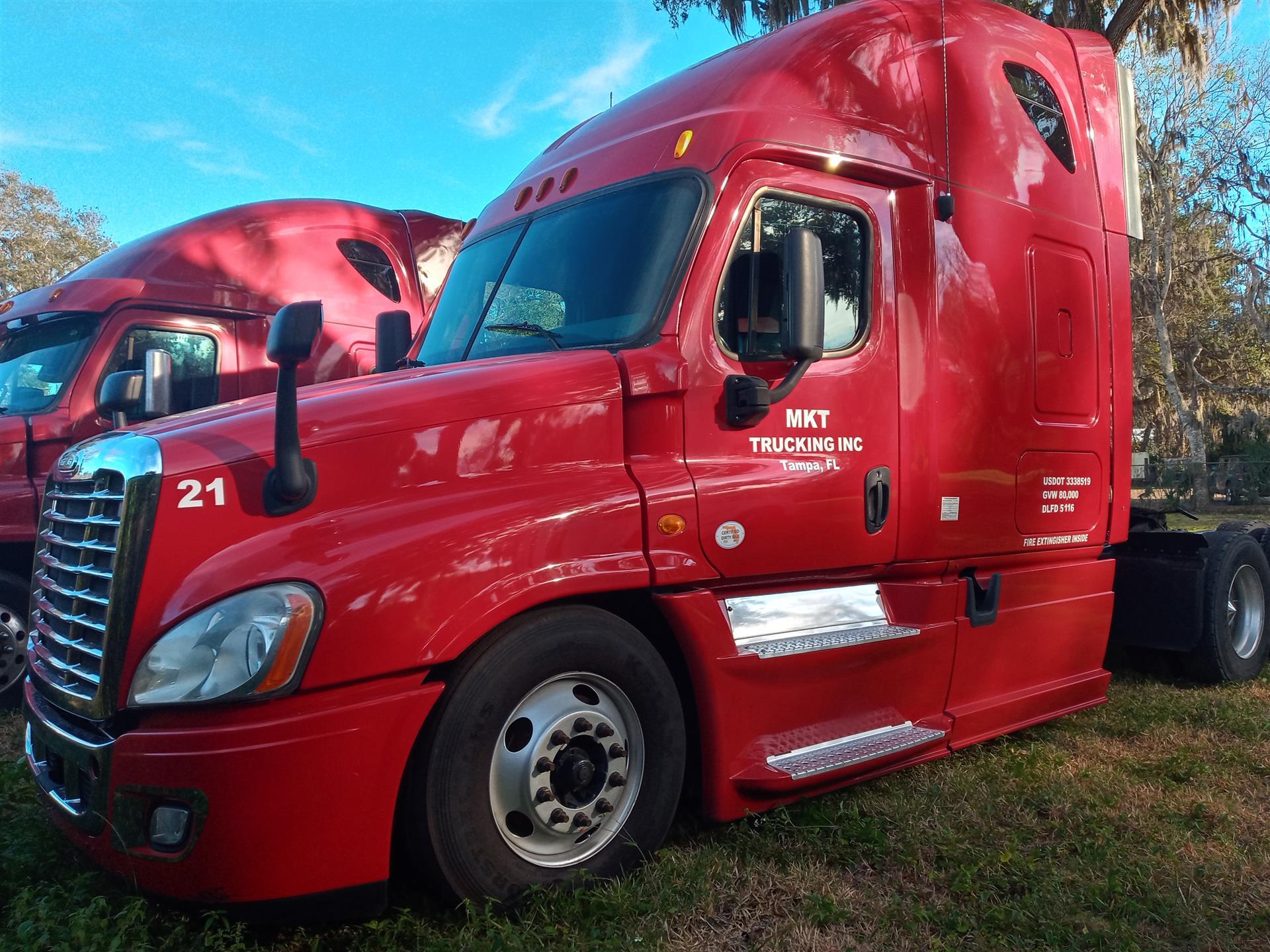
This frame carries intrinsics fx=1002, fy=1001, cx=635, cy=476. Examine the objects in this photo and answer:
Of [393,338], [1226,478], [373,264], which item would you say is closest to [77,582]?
[393,338]

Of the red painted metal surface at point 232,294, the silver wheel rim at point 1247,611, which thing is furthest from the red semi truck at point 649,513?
the red painted metal surface at point 232,294

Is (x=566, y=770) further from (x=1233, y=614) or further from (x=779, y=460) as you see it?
(x=1233, y=614)

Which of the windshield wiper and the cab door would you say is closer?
the cab door

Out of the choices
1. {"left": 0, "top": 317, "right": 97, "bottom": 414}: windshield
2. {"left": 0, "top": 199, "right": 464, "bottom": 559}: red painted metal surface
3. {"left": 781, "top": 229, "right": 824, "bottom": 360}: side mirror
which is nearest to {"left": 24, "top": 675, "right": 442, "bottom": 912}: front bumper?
{"left": 781, "top": 229, "right": 824, "bottom": 360}: side mirror

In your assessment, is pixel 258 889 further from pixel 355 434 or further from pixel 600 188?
pixel 600 188

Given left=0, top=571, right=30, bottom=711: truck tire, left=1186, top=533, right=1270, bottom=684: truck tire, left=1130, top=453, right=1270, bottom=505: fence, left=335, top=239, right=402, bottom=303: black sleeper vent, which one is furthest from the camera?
left=1130, top=453, right=1270, bottom=505: fence

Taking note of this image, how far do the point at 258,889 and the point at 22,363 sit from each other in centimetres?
567

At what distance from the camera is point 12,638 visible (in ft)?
20.5

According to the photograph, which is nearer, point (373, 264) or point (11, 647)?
point (11, 647)

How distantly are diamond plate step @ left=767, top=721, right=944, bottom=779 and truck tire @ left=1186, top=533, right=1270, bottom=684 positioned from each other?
3.07 m

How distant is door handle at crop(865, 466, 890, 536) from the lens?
4.25 metres

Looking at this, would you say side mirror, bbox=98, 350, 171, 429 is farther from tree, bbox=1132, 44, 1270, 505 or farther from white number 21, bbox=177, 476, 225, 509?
tree, bbox=1132, 44, 1270, 505

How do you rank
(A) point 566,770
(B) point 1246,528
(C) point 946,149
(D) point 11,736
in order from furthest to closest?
1. (B) point 1246,528
2. (D) point 11,736
3. (C) point 946,149
4. (A) point 566,770

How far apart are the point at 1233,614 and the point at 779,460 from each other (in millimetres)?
4719
